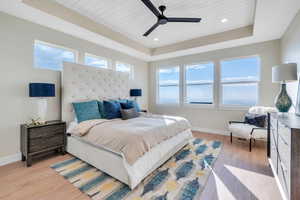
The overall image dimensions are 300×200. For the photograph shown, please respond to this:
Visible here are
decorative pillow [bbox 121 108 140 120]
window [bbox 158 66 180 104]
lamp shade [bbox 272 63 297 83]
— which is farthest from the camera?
window [bbox 158 66 180 104]

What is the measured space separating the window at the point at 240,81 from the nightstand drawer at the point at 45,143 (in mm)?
4321

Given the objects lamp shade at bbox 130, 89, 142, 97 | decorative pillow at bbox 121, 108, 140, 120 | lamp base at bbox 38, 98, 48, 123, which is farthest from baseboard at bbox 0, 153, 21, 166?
lamp shade at bbox 130, 89, 142, 97

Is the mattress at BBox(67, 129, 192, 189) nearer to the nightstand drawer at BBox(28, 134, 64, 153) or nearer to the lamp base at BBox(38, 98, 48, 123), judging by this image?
the nightstand drawer at BBox(28, 134, 64, 153)

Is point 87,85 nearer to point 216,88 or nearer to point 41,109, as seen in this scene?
point 41,109

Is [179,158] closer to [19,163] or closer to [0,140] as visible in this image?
[19,163]

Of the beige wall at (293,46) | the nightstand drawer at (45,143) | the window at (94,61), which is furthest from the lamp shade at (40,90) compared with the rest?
the beige wall at (293,46)

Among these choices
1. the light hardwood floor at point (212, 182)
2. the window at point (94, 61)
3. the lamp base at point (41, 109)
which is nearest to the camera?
the light hardwood floor at point (212, 182)

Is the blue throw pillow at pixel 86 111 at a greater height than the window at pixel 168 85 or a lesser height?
lesser

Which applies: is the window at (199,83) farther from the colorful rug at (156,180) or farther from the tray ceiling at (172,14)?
the colorful rug at (156,180)

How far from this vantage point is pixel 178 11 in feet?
9.13

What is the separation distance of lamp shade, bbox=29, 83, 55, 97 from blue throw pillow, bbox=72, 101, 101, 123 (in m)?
0.52

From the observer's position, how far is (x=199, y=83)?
4664 mm

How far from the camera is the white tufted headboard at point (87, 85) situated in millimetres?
3029

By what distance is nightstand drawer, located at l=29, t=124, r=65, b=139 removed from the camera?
2.42 metres
